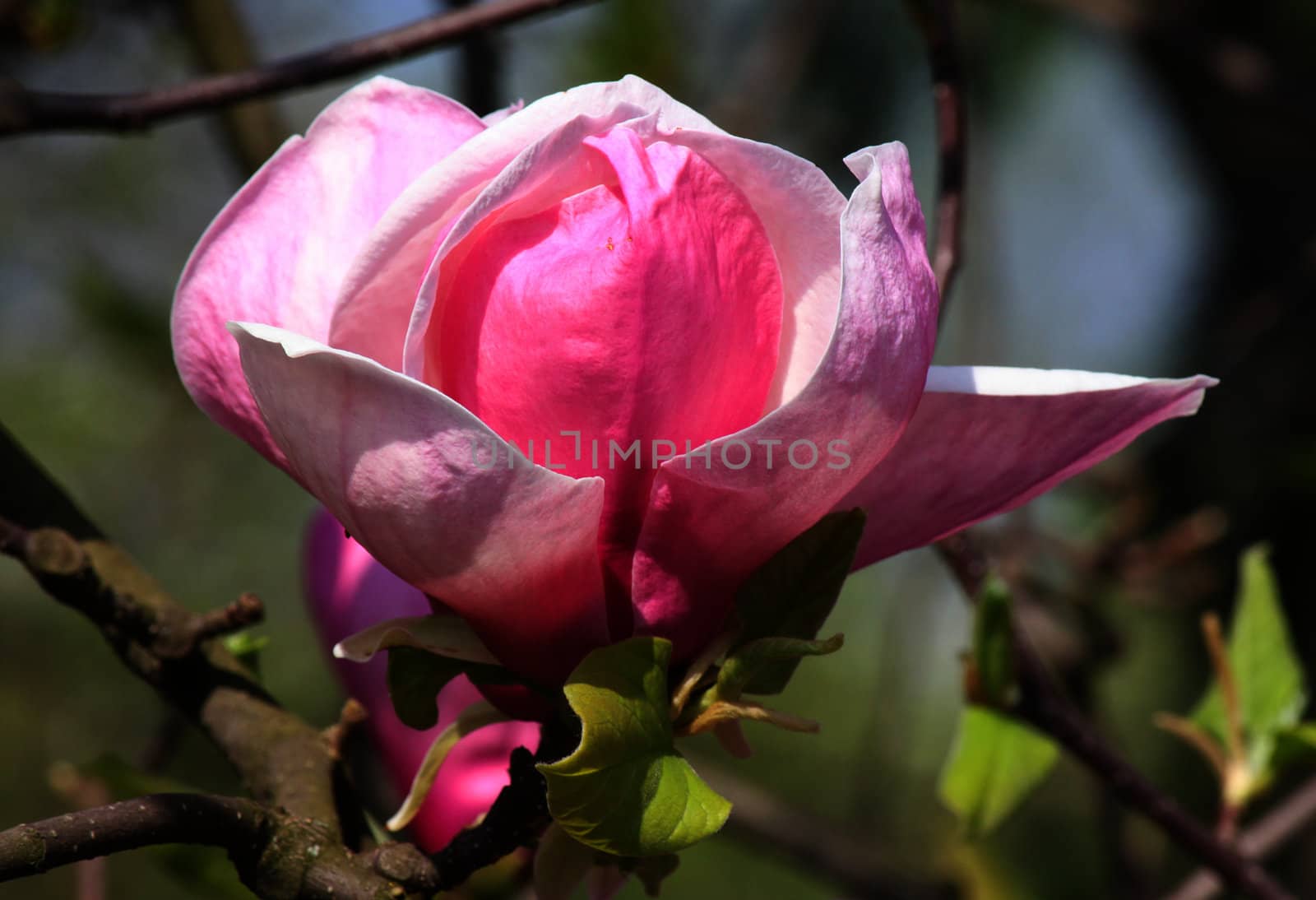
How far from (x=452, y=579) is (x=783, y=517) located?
0.25ft

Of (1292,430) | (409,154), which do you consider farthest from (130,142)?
(409,154)

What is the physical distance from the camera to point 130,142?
7.66 ft

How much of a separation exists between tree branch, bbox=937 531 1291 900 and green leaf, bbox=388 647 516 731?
219 millimetres

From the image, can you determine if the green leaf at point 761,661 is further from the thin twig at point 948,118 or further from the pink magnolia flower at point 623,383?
the thin twig at point 948,118

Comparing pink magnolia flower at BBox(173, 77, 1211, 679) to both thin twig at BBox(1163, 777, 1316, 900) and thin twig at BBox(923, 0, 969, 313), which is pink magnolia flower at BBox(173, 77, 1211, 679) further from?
thin twig at BBox(1163, 777, 1316, 900)

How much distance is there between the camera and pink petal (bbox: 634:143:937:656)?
0.80ft

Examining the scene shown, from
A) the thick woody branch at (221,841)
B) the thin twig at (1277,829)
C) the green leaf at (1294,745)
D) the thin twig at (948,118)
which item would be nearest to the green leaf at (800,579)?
the thick woody branch at (221,841)

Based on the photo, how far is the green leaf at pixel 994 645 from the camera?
0.43 meters

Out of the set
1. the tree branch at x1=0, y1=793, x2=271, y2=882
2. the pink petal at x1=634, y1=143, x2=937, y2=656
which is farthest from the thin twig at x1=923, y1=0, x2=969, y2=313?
the tree branch at x1=0, y1=793, x2=271, y2=882

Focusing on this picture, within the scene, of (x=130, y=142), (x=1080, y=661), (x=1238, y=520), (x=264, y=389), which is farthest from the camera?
(x=130, y=142)

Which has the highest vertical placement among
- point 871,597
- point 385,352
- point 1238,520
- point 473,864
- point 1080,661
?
point 385,352

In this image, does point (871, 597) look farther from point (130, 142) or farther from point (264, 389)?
point (264, 389)

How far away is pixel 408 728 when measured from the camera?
427mm

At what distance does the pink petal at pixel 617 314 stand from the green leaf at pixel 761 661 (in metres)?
0.04
